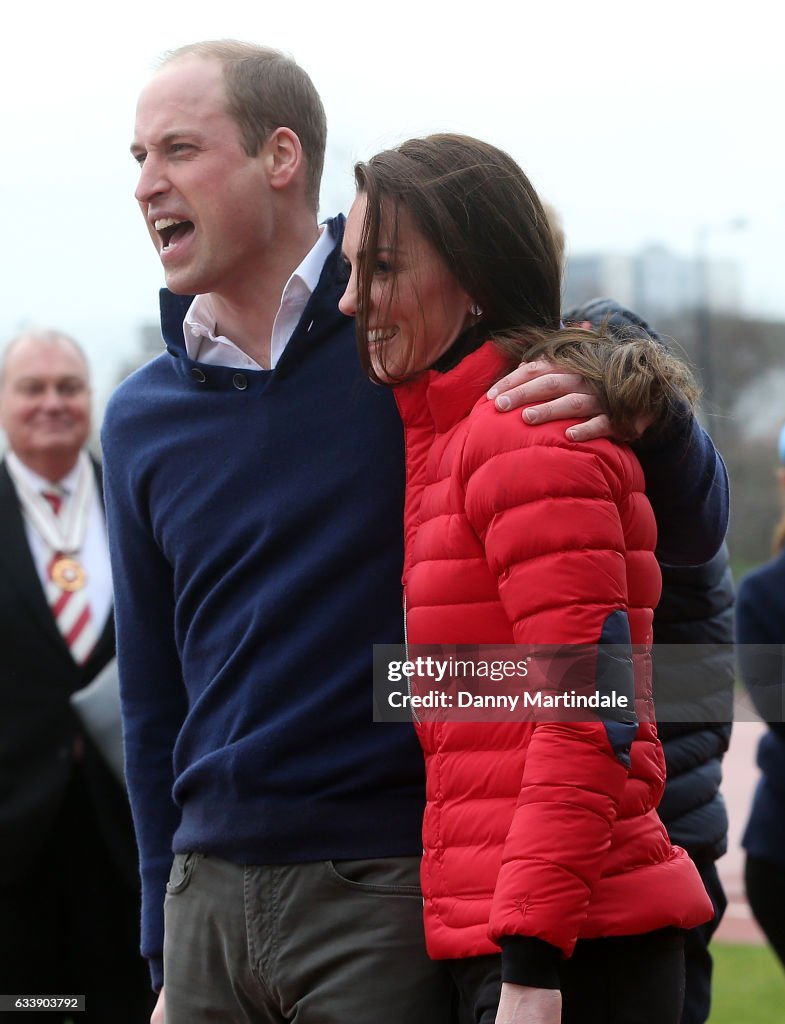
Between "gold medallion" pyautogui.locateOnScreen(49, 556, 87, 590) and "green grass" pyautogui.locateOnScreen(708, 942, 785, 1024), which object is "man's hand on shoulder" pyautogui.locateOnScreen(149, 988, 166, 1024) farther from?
"green grass" pyautogui.locateOnScreen(708, 942, 785, 1024)

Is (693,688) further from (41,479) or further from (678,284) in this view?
(678,284)

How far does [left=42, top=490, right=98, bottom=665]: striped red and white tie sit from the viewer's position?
15.7 feet

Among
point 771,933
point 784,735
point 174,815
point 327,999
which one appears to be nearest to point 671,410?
point 327,999

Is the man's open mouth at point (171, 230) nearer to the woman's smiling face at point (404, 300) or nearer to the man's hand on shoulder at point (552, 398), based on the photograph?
the woman's smiling face at point (404, 300)

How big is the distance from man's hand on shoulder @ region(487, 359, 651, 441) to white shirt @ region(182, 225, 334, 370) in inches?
23.4

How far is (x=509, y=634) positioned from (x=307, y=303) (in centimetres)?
80

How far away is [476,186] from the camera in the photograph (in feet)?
7.36

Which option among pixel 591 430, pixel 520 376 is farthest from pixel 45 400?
pixel 591 430

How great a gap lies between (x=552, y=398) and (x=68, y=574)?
10.0ft

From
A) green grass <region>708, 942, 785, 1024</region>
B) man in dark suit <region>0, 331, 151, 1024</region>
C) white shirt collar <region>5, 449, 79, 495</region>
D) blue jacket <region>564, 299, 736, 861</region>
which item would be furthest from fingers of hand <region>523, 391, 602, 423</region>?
green grass <region>708, 942, 785, 1024</region>

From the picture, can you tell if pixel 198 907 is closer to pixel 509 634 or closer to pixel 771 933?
pixel 509 634

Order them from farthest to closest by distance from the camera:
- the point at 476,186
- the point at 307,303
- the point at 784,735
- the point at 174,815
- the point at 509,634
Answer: the point at 784,735 → the point at 174,815 → the point at 307,303 → the point at 476,186 → the point at 509,634

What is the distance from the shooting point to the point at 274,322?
2.66m

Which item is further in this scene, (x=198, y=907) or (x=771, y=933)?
(x=771, y=933)
